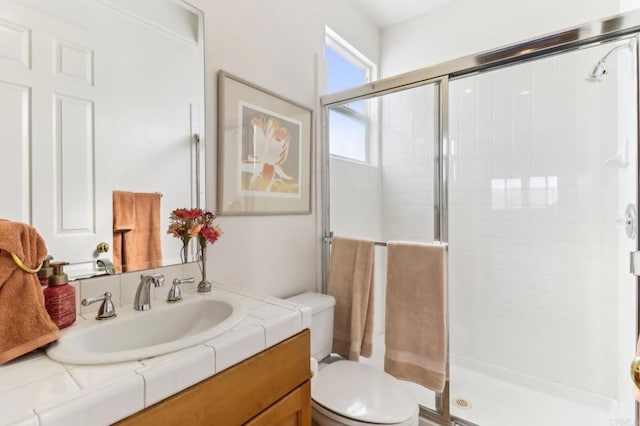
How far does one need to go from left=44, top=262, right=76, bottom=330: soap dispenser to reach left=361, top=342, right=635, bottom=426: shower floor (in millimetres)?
1428

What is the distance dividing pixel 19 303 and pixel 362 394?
3.78 feet

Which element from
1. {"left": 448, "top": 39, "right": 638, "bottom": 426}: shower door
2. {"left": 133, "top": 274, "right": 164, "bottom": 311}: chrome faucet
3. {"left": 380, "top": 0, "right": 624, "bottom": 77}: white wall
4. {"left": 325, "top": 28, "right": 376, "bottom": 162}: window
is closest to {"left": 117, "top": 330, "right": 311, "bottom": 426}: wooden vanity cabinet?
{"left": 133, "top": 274, "right": 164, "bottom": 311}: chrome faucet

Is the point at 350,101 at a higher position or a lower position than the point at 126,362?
higher

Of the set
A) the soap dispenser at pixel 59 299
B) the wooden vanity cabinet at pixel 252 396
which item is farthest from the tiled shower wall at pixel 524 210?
the soap dispenser at pixel 59 299

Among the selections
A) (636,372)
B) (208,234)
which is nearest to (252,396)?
(208,234)

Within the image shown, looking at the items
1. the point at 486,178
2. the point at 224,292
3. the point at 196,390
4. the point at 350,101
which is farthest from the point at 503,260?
the point at 196,390

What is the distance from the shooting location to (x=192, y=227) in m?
1.13

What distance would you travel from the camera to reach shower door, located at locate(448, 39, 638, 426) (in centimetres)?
166

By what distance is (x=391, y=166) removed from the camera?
6.74 ft

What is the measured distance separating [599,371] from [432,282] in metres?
1.24

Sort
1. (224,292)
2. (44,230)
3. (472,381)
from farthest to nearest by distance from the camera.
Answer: (472,381) → (224,292) → (44,230)

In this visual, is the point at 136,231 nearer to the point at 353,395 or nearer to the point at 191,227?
the point at 191,227

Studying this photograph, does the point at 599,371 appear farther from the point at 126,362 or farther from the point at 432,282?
the point at 126,362

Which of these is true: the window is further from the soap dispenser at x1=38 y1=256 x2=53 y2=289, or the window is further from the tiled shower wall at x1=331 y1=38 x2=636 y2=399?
the soap dispenser at x1=38 y1=256 x2=53 y2=289
